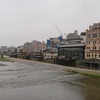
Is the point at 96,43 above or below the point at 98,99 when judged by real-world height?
above

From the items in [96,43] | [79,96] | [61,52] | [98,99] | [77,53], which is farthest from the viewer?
[61,52]

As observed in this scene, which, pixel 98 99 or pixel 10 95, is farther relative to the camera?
pixel 10 95

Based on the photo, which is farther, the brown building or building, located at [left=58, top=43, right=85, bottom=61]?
building, located at [left=58, top=43, right=85, bottom=61]

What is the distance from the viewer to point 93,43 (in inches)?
3861

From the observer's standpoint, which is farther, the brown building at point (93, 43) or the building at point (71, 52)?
the building at point (71, 52)

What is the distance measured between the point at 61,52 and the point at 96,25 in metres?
29.7

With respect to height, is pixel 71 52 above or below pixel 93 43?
below

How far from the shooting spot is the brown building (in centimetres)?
9562

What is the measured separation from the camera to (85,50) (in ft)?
337

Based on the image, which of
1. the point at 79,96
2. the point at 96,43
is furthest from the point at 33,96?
the point at 96,43

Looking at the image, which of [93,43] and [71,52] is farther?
[71,52]

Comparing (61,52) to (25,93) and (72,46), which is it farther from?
(25,93)

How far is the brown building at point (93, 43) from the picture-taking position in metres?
95.6

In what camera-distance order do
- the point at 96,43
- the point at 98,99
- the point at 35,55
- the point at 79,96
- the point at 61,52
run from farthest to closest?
the point at 35,55 → the point at 61,52 → the point at 96,43 → the point at 79,96 → the point at 98,99
